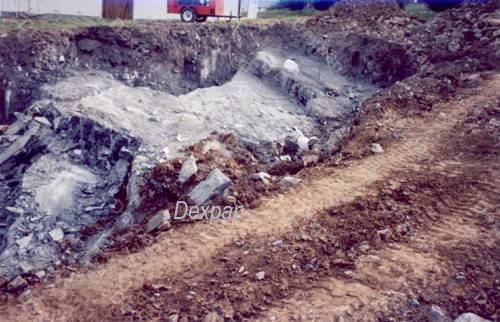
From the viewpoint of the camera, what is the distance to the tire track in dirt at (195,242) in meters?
5.52

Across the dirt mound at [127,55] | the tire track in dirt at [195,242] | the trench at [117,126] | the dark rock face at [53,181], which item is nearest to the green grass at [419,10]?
the trench at [117,126]

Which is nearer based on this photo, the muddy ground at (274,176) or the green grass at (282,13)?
the muddy ground at (274,176)

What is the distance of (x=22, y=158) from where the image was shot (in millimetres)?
8359

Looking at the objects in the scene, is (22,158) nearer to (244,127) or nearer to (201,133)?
(201,133)

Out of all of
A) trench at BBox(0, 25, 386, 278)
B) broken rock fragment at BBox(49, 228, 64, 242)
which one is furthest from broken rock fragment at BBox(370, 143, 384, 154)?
broken rock fragment at BBox(49, 228, 64, 242)

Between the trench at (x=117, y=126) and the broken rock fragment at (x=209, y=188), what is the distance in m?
0.77

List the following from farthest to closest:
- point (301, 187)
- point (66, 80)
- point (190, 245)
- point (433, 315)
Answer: point (66, 80) < point (301, 187) < point (190, 245) < point (433, 315)

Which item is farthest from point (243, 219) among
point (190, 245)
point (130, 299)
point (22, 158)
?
point (22, 158)

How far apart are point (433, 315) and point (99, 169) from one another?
516 cm

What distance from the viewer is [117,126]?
8195 millimetres

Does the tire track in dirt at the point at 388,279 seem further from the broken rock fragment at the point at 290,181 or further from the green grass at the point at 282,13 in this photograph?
the green grass at the point at 282,13

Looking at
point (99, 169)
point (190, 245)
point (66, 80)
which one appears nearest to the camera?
point (190, 245)

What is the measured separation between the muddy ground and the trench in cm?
4

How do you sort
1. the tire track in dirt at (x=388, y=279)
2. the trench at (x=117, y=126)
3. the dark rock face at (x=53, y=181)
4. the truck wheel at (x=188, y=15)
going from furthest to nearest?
the truck wheel at (x=188, y=15), the trench at (x=117, y=126), the dark rock face at (x=53, y=181), the tire track in dirt at (x=388, y=279)
